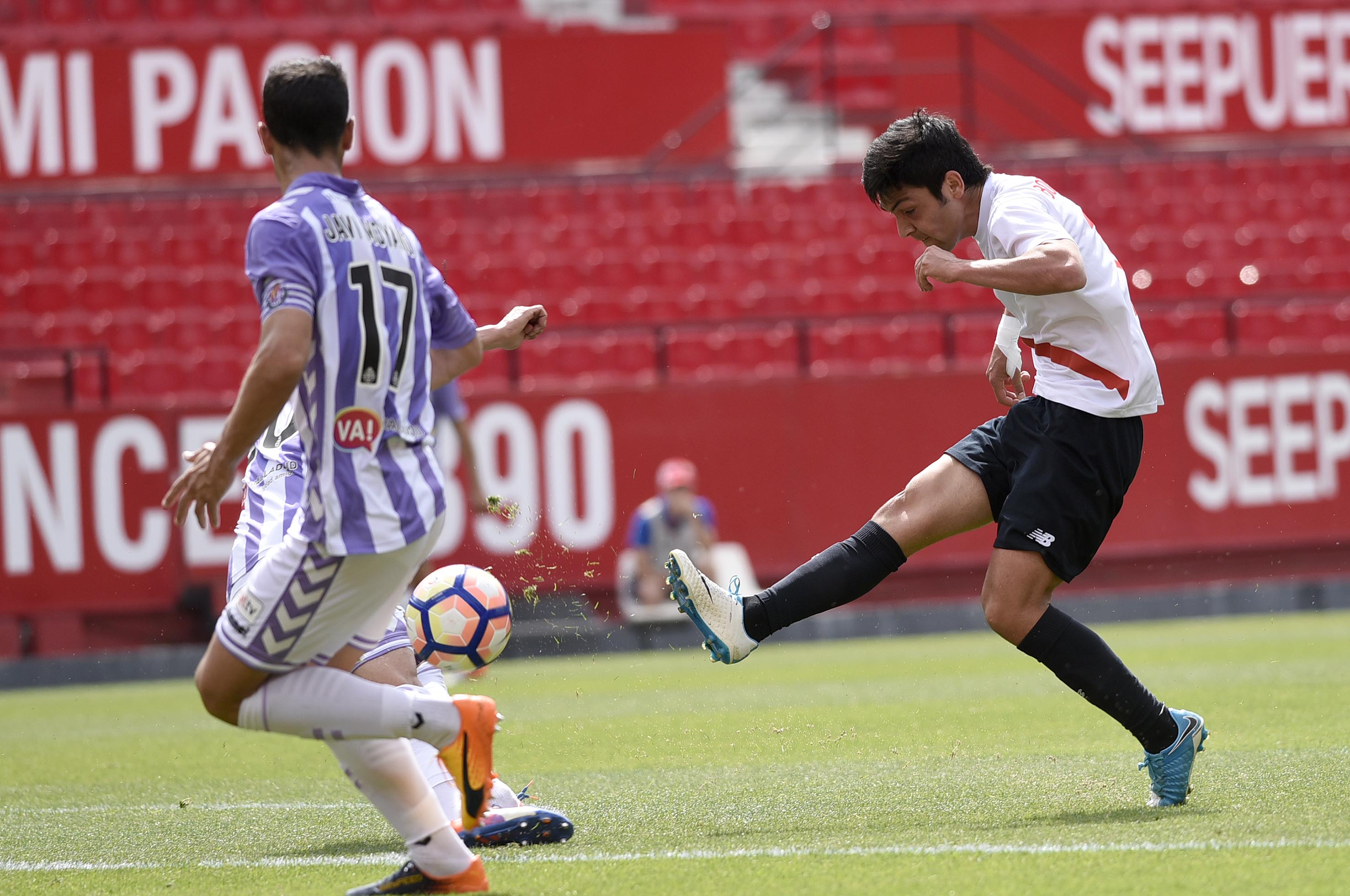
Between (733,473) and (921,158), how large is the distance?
29.0ft

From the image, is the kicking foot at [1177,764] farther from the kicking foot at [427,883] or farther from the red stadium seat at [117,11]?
the red stadium seat at [117,11]

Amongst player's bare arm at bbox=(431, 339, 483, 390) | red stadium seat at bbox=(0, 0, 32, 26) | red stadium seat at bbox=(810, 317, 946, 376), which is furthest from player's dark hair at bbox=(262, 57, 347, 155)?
red stadium seat at bbox=(0, 0, 32, 26)

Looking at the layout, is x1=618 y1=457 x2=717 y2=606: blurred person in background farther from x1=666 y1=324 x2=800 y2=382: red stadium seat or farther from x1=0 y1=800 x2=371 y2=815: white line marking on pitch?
x1=0 y1=800 x2=371 y2=815: white line marking on pitch

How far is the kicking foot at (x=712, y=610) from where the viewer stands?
5270 mm

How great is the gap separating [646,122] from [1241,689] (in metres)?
11.9

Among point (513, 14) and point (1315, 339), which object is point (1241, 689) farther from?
point (513, 14)

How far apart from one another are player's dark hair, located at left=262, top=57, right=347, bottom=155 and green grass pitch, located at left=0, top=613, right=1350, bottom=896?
1.94m

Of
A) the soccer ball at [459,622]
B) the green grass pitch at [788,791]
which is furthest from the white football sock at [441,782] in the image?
the soccer ball at [459,622]

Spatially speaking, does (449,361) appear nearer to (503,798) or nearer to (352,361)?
(352,361)

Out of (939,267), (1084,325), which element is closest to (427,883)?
(939,267)

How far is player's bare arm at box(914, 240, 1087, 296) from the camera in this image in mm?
4859

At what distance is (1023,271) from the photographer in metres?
4.88

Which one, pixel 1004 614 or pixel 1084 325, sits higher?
pixel 1084 325

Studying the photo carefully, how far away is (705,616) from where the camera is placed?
527 cm
